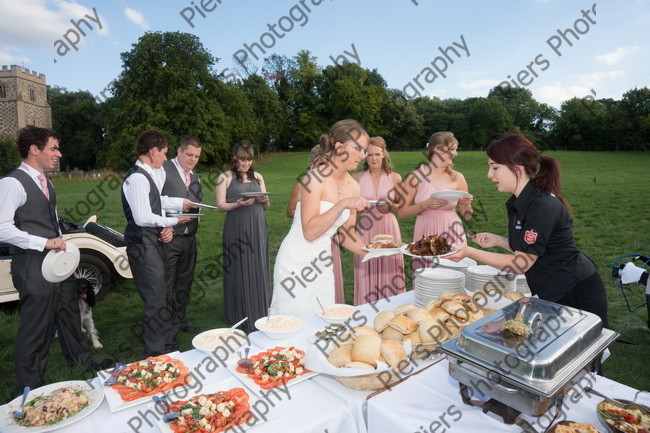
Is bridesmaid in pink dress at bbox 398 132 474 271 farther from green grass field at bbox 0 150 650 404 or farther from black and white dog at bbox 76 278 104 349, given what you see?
black and white dog at bbox 76 278 104 349

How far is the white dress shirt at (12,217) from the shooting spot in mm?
3107

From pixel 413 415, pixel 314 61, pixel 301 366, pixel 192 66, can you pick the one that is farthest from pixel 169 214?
pixel 314 61

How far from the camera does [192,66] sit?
3316 centimetres

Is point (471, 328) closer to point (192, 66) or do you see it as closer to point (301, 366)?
point (301, 366)

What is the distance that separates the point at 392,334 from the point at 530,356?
737mm

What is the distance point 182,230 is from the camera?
4660 millimetres

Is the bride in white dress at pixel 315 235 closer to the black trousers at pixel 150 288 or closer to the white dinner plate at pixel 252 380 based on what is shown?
the white dinner plate at pixel 252 380

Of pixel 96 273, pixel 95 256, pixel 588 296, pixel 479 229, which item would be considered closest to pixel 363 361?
pixel 588 296

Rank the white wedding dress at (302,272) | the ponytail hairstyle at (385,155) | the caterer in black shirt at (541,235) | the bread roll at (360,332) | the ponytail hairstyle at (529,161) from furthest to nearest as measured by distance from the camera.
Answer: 1. the ponytail hairstyle at (385,155)
2. the white wedding dress at (302,272)
3. the ponytail hairstyle at (529,161)
4. the caterer in black shirt at (541,235)
5. the bread roll at (360,332)

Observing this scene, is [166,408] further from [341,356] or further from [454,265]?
[454,265]

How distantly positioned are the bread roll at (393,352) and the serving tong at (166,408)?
95cm

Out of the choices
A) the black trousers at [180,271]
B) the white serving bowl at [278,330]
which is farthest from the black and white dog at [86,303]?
the white serving bowl at [278,330]

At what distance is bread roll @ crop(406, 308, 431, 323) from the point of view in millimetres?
2139

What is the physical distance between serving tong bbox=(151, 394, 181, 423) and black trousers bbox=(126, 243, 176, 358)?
238cm
